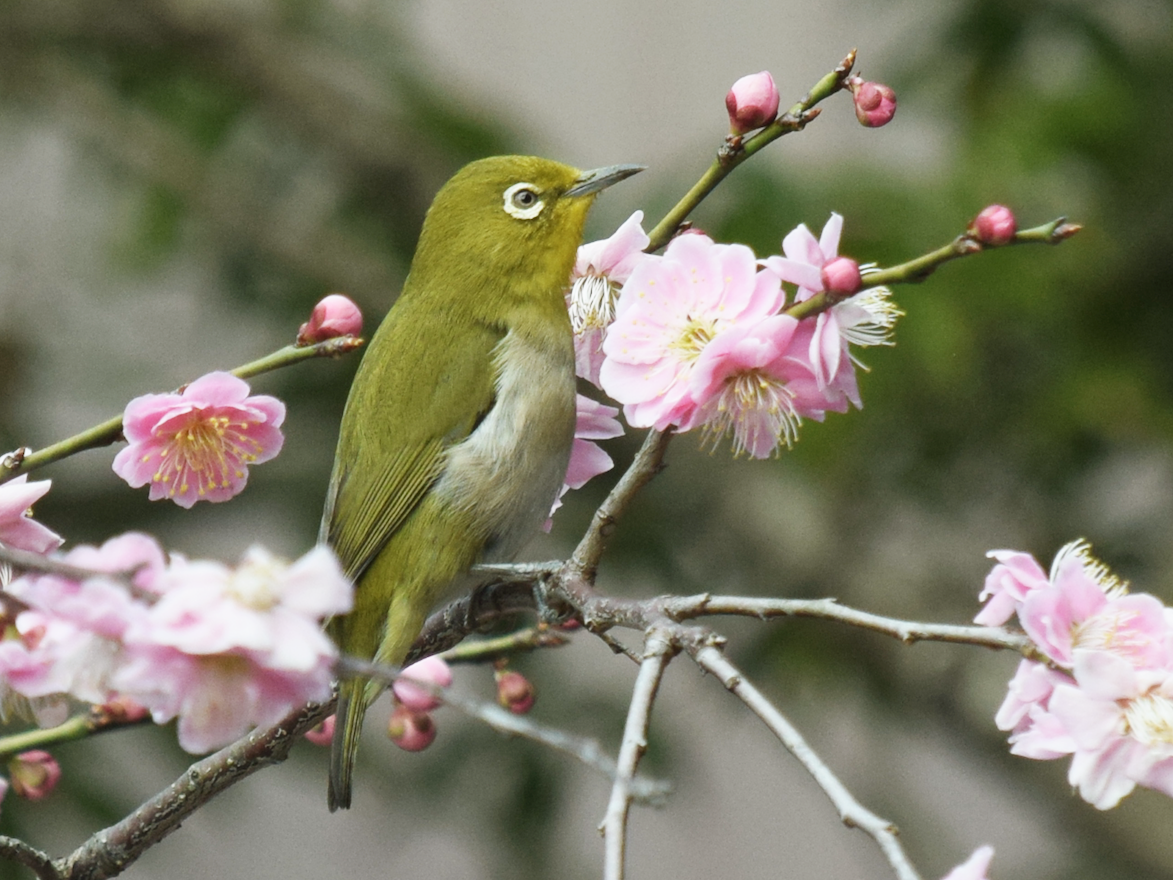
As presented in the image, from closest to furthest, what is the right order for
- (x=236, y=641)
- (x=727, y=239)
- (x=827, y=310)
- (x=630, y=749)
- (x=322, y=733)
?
1. (x=236, y=641)
2. (x=630, y=749)
3. (x=827, y=310)
4. (x=322, y=733)
5. (x=727, y=239)

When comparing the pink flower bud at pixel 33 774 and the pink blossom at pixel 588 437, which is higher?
the pink blossom at pixel 588 437

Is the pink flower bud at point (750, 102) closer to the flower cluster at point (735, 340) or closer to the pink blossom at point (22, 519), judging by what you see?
the flower cluster at point (735, 340)

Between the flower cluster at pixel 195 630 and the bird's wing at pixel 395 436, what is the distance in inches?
29.2

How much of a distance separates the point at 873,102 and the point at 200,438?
662 millimetres

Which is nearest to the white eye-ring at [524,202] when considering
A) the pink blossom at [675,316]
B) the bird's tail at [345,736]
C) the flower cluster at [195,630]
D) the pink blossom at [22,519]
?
the pink blossom at [675,316]

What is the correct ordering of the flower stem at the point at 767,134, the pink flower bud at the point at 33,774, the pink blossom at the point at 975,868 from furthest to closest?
the pink flower bud at the point at 33,774 < the flower stem at the point at 767,134 < the pink blossom at the point at 975,868

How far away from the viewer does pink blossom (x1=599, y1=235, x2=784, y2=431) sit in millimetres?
1171

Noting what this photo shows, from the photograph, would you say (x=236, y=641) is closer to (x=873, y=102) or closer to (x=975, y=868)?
(x=975, y=868)

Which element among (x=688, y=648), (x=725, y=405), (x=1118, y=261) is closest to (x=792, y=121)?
(x=725, y=405)

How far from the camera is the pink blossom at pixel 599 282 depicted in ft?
4.48

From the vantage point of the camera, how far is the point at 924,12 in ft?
9.96

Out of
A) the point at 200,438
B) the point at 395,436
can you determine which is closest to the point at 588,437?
the point at 395,436

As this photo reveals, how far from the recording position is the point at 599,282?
4.65 feet

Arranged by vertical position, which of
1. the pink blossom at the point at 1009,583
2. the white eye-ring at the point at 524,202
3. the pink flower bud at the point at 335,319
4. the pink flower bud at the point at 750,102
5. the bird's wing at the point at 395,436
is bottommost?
the bird's wing at the point at 395,436
